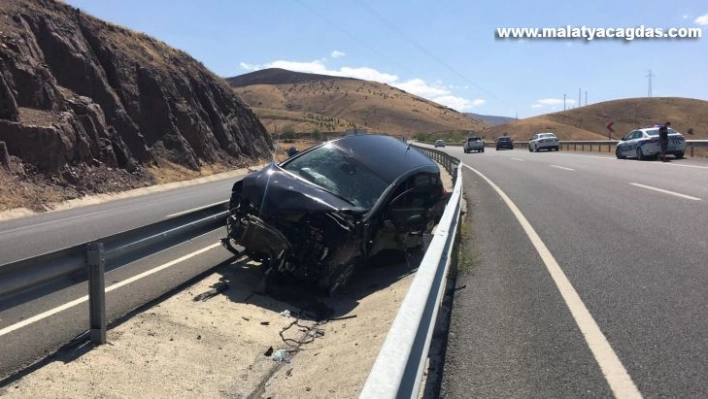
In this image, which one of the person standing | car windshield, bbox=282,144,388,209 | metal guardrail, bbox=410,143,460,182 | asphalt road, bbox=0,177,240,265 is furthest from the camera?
the person standing

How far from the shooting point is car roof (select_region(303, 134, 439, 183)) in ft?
24.5

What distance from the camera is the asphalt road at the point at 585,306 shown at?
3.78m

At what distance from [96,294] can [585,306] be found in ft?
13.8

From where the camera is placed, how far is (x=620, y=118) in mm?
117375

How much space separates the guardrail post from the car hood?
75.6 inches

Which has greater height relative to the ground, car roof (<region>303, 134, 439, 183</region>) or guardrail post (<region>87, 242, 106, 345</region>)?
car roof (<region>303, 134, 439, 183</region>)

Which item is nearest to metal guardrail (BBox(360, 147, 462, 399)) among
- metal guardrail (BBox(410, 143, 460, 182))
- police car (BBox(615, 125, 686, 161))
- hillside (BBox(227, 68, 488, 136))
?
metal guardrail (BBox(410, 143, 460, 182))

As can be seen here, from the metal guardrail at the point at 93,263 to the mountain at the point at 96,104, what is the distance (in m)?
14.9

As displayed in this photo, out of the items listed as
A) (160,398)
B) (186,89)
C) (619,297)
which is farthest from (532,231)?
(186,89)

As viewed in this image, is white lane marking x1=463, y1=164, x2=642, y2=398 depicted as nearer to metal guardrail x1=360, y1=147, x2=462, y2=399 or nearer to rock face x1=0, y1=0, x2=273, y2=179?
metal guardrail x1=360, y1=147, x2=462, y2=399

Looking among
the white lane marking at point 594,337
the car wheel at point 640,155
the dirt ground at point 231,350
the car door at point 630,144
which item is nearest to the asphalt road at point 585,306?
the white lane marking at point 594,337

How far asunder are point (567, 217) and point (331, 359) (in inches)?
254

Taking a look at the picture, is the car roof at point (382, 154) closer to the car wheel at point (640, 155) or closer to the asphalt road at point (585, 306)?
the asphalt road at point (585, 306)

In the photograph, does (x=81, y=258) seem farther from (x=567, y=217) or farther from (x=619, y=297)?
(x=567, y=217)
